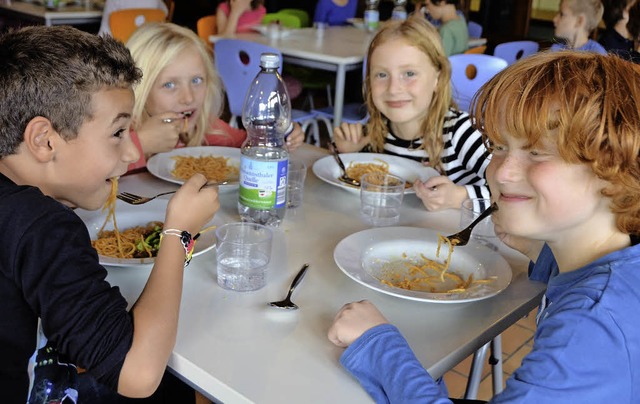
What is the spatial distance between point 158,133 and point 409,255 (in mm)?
982

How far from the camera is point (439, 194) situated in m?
1.74

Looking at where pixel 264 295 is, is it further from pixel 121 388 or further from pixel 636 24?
pixel 636 24

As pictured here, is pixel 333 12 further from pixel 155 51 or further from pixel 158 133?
pixel 158 133

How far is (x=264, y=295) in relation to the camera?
125cm

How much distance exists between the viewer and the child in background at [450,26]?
15.6 feet

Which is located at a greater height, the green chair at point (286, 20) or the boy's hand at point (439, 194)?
the green chair at point (286, 20)

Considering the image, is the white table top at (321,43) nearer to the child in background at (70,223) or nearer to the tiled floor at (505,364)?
the tiled floor at (505,364)

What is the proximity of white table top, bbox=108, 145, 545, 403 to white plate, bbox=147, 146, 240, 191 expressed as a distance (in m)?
0.46

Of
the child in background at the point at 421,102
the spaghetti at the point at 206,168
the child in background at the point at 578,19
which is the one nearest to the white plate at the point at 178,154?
the spaghetti at the point at 206,168

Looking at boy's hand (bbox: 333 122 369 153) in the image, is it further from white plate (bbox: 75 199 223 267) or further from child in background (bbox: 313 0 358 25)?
child in background (bbox: 313 0 358 25)

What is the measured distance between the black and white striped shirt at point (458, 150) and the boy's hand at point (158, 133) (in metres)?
0.80

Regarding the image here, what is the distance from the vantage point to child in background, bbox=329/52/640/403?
3.00 ft

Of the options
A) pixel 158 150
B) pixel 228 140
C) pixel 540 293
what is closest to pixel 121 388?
pixel 540 293

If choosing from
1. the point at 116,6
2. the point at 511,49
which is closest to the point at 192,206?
the point at 511,49
